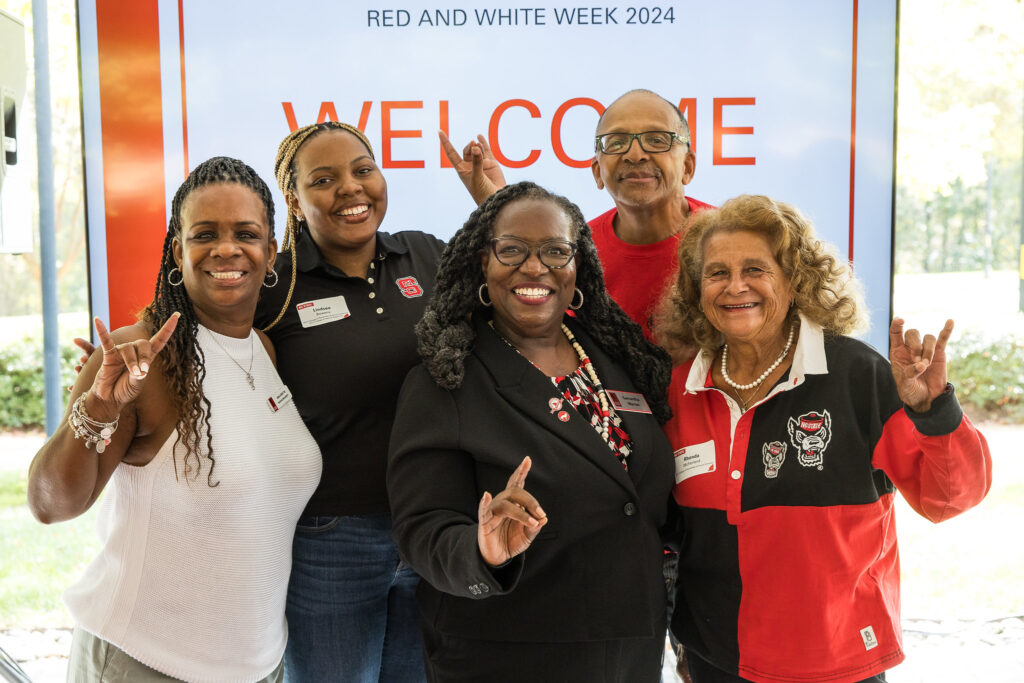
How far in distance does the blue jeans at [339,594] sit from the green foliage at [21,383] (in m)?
7.51

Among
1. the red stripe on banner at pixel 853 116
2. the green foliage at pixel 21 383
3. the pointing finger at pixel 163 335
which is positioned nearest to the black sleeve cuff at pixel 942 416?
the pointing finger at pixel 163 335

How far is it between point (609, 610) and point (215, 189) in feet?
4.63

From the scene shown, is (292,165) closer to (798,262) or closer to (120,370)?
(120,370)

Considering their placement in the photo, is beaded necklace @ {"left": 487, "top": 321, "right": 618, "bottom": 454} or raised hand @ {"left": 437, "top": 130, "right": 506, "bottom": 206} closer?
beaded necklace @ {"left": 487, "top": 321, "right": 618, "bottom": 454}

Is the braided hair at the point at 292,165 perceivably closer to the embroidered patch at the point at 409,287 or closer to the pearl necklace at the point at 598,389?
the embroidered patch at the point at 409,287

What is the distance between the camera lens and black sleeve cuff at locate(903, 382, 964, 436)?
74.7 inches

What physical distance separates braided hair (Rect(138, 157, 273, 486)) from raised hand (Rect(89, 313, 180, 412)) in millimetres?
203

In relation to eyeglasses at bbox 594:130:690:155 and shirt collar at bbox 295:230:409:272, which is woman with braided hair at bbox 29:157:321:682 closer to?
shirt collar at bbox 295:230:409:272

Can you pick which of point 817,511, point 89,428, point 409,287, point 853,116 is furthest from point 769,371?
point 853,116

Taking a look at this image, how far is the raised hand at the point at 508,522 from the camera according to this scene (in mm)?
1694

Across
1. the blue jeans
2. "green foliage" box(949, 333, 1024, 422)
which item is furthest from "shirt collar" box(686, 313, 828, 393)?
"green foliage" box(949, 333, 1024, 422)

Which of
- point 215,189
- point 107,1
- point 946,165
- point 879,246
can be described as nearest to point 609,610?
point 215,189

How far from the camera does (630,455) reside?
6.94 feet

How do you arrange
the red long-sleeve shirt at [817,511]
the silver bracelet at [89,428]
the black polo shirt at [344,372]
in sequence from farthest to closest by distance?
the black polo shirt at [344,372] → the red long-sleeve shirt at [817,511] → the silver bracelet at [89,428]
